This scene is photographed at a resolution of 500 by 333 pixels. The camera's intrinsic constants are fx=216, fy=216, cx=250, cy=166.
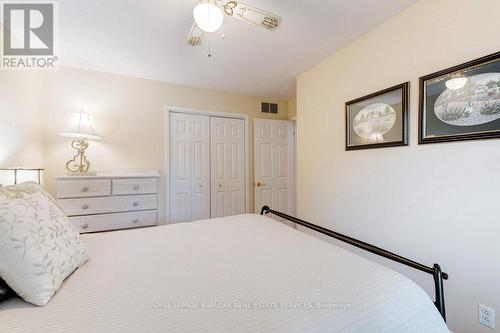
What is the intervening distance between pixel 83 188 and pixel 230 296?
2.26m

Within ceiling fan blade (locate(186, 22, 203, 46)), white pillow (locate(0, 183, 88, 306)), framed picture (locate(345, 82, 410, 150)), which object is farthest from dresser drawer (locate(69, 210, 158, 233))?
framed picture (locate(345, 82, 410, 150))

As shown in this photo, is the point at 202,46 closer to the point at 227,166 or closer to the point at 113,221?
the point at 227,166

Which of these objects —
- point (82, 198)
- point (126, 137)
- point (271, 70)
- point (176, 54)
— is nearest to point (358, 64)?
point (271, 70)

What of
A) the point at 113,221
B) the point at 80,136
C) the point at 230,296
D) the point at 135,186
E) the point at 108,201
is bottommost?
the point at 113,221

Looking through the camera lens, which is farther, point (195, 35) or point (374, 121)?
point (374, 121)

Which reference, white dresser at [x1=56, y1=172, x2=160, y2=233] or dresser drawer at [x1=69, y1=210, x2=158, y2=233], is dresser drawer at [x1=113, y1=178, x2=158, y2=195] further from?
dresser drawer at [x1=69, y1=210, x2=158, y2=233]

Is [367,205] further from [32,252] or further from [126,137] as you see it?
[126,137]

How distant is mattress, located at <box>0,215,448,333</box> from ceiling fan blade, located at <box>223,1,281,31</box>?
1.46 metres

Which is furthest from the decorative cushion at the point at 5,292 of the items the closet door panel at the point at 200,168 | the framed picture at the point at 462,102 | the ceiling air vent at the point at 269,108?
the ceiling air vent at the point at 269,108

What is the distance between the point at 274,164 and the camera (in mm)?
3951

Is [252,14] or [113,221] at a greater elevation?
[252,14]

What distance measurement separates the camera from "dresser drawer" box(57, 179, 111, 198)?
220 centimetres

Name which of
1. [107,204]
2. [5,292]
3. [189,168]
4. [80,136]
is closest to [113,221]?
[107,204]

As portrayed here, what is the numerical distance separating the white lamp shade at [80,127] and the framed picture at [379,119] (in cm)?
288
